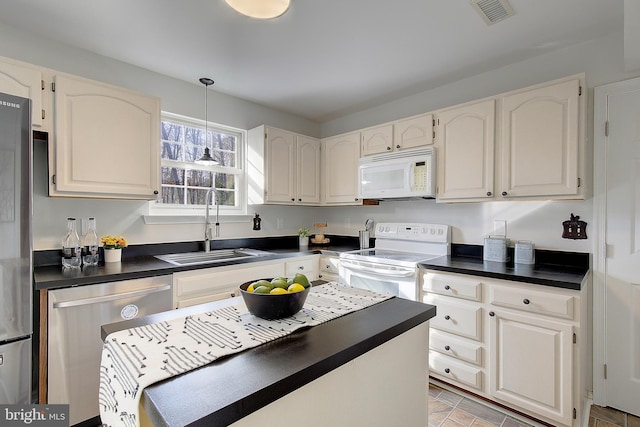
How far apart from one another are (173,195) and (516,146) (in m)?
2.82

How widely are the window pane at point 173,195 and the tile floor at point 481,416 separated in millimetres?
2623

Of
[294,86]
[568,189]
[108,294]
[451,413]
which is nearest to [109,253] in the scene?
[108,294]

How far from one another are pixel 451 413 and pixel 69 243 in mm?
2762

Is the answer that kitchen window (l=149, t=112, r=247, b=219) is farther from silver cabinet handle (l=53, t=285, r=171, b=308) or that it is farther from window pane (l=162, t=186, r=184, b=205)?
silver cabinet handle (l=53, t=285, r=171, b=308)

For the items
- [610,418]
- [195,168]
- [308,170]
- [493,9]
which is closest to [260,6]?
[493,9]

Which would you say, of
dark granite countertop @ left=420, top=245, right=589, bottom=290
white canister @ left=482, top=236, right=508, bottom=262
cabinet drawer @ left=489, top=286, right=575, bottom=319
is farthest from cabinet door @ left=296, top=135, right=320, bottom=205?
cabinet drawer @ left=489, top=286, right=575, bottom=319

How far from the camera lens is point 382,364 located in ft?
3.51

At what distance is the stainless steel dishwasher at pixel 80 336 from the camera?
1.69 metres

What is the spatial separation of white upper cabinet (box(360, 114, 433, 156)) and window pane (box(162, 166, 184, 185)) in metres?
1.78

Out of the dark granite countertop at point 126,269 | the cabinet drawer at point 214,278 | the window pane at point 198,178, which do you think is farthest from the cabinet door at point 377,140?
the window pane at point 198,178

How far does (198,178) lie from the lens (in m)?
3.01

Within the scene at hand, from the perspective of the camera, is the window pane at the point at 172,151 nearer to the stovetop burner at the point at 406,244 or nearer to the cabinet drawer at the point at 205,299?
the cabinet drawer at the point at 205,299

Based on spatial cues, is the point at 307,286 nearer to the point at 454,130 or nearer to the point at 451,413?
the point at 451,413

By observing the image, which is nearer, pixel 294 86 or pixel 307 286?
pixel 307 286
